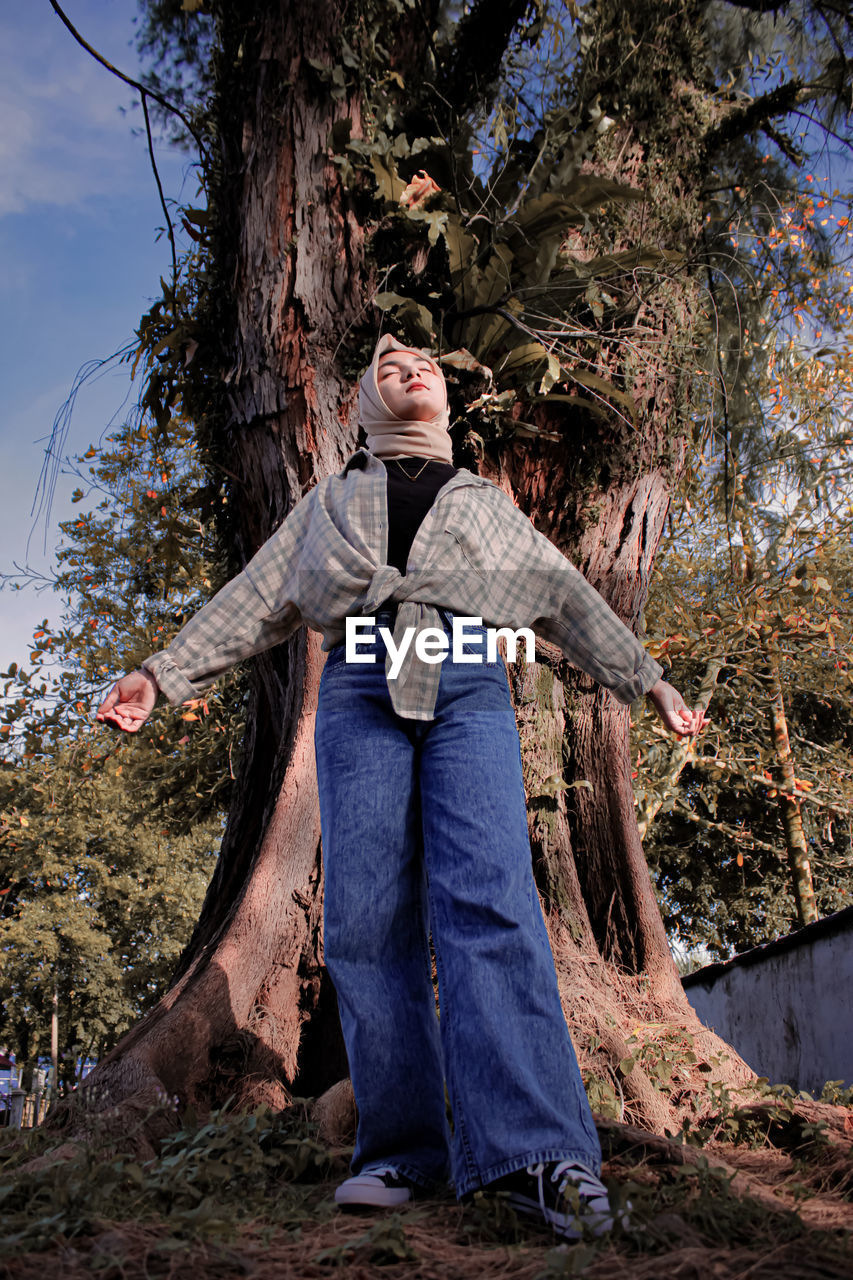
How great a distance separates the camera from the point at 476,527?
7.97 feet

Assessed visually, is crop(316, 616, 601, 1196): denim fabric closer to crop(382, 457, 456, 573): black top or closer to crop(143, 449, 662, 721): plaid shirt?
crop(143, 449, 662, 721): plaid shirt

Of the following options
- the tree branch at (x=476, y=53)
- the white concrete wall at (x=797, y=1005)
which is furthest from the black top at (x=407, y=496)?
the white concrete wall at (x=797, y=1005)

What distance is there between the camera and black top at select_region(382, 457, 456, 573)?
240cm

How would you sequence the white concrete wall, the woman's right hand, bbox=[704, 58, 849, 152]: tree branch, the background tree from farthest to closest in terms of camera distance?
the white concrete wall
bbox=[704, 58, 849, 152]: tree branch
the background tree
the woman's right hand

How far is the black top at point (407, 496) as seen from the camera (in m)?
2.40

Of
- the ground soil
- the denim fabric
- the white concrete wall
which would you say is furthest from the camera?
the white concrete wall

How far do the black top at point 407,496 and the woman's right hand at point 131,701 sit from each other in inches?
27.2

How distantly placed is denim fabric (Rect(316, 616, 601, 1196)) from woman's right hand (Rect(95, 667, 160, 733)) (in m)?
0.43

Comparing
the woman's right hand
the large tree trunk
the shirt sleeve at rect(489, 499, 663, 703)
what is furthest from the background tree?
the shirt sleeve at rect(489, 499, 663, 703)

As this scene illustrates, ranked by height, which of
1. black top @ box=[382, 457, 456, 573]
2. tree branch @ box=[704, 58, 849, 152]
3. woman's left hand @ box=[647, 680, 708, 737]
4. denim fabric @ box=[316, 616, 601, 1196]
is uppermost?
tree branch @ box=[704, 58, 849, 152]

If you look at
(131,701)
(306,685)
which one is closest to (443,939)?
(131,701)

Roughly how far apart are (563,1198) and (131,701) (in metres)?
1.45

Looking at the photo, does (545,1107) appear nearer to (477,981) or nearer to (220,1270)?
(477,981)

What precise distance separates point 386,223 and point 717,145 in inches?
83.4
